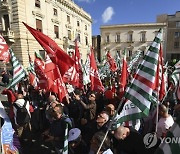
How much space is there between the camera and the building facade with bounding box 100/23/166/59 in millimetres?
39719

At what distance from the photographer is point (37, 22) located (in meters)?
21.7

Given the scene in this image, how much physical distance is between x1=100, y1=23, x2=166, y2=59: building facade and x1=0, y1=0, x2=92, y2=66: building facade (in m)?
9.66

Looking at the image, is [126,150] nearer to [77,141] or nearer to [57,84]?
[77,141]

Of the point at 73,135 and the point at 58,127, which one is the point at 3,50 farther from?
the point at 73,135

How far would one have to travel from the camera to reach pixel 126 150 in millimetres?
2535

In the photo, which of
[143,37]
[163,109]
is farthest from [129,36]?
[163,109]

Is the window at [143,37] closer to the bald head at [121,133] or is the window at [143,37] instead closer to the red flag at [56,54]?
the red flag at [56,54]

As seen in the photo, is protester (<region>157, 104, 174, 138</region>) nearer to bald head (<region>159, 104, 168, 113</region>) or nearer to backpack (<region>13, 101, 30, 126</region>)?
bald head (<region>159, 104, 168, 113</region>)

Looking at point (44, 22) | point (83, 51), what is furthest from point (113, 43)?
point (44, 22)

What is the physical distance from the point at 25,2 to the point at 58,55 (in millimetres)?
18129

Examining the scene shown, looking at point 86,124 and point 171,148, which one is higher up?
point 171,148

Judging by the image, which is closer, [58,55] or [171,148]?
[171,148]

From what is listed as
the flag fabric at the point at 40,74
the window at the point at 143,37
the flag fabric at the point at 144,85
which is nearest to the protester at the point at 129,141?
the flag fabric at the point at 144,85

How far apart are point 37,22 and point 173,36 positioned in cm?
2935
